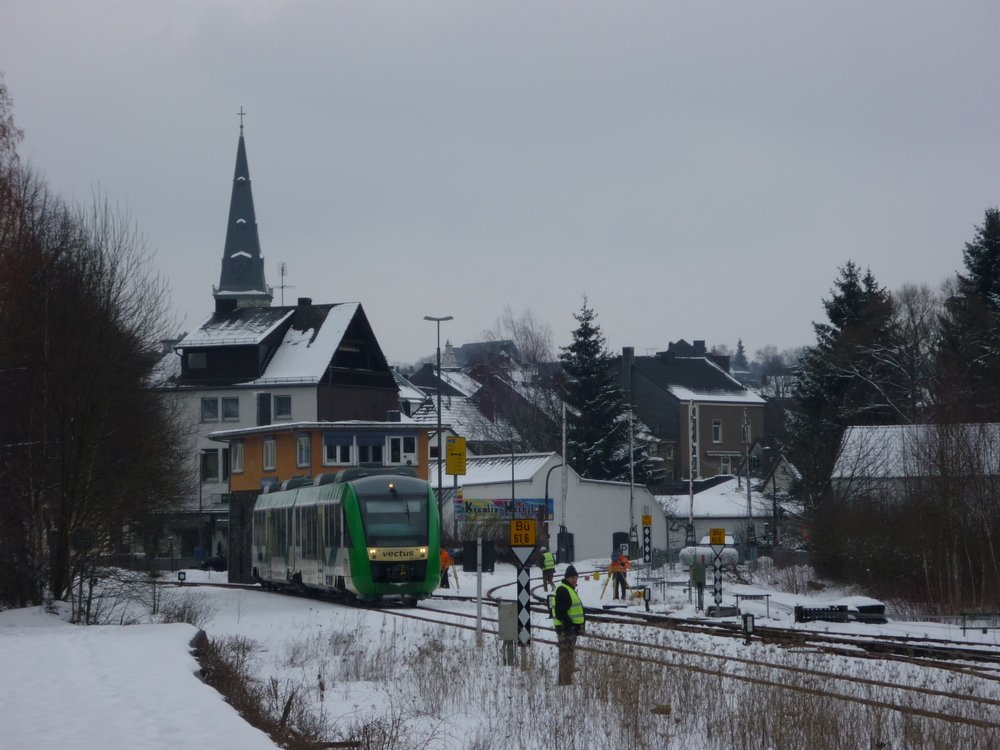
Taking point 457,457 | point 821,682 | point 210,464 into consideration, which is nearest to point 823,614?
point 457,457

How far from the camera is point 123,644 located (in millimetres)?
19609

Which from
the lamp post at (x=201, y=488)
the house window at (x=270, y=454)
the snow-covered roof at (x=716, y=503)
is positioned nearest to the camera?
the house window at (x=270, y=454)

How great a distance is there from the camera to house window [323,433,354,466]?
199ft

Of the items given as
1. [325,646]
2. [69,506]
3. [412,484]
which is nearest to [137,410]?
[69,506]

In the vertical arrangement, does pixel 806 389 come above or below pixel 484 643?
above

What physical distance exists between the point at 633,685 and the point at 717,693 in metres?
0.99

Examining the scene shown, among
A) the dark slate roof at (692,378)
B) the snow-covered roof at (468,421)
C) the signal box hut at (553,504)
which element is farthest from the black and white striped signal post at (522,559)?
the dark slate roof at (692,378)

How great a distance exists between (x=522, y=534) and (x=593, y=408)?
193 feet

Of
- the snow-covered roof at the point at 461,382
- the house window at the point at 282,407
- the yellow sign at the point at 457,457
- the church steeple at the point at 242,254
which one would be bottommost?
the yellow sign at the point at 457,457

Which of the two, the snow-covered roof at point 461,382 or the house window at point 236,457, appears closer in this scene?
the house window at point 236,457

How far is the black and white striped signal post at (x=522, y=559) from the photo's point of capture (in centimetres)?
2047

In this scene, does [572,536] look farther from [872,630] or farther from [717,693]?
[717,693]

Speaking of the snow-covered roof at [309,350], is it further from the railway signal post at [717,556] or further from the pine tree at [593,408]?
the railway signal post at [717,556]

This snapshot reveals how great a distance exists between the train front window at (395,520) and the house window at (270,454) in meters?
31.1
